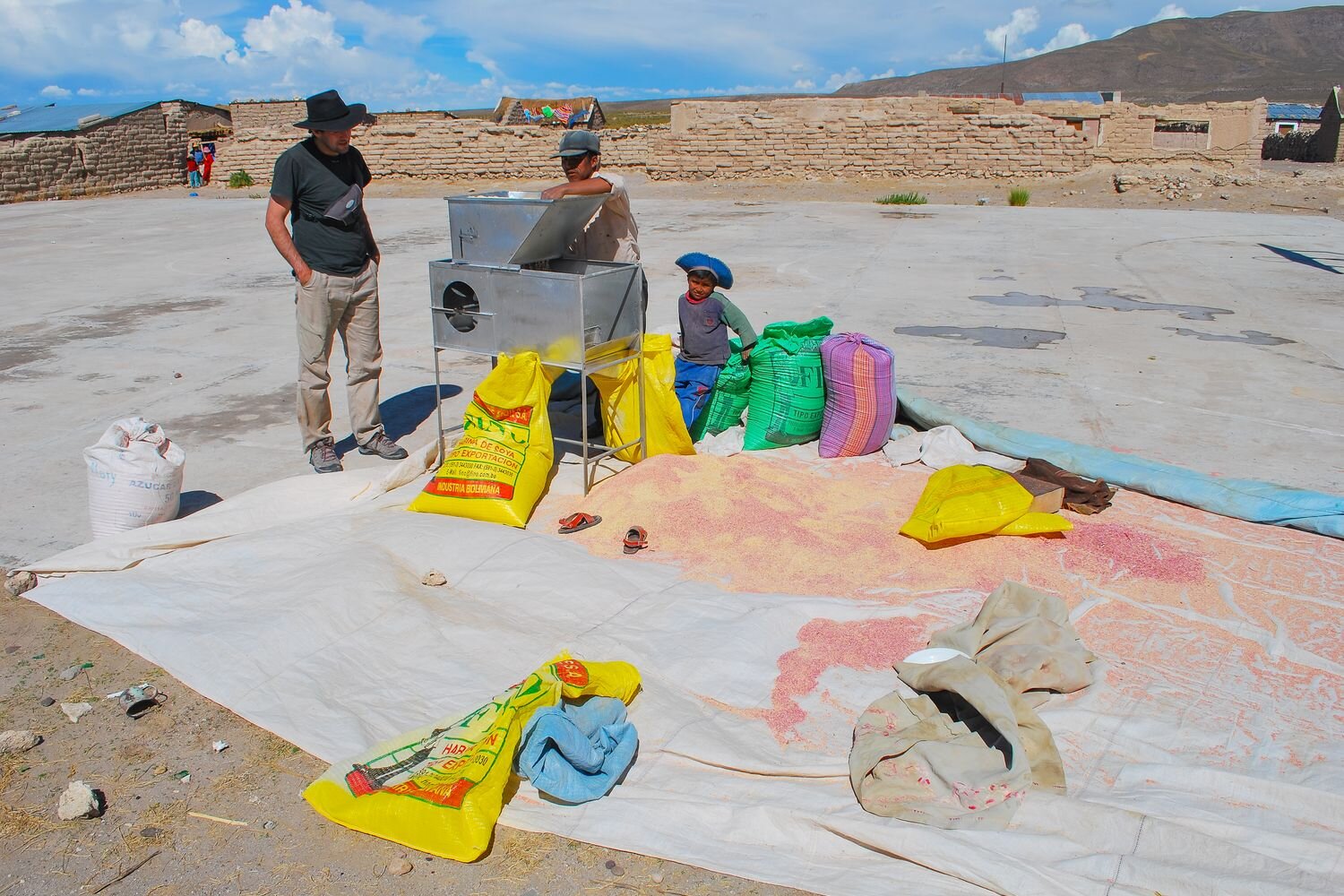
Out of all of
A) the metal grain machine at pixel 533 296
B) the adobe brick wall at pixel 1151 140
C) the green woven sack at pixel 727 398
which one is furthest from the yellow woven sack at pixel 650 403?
the adobe brick wall at pixel 1151 140

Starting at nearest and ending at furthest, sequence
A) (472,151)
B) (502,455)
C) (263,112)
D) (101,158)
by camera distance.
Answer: (502,455)
(101,158)
(472,151)
(263,112)

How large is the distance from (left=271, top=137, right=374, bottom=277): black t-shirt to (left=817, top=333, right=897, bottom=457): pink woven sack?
2466 mm

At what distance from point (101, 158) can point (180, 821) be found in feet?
93.3

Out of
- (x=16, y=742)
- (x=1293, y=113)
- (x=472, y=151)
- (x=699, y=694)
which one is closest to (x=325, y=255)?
(x=16, y=742)

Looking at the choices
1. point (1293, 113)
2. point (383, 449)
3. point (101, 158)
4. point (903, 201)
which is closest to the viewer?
point (383, 449)

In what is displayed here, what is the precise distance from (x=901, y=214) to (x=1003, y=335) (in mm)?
9909

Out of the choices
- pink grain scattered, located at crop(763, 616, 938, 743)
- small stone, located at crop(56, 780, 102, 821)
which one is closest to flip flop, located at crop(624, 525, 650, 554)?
pink grain scattered, located at crop(763, 616, 938, 743)

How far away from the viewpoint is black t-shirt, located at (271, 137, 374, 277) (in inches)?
189

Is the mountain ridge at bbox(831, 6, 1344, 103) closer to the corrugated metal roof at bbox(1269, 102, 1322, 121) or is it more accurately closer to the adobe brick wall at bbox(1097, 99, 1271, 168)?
the corrugated metal roof at bbox(1269, 102, 1322, 121)

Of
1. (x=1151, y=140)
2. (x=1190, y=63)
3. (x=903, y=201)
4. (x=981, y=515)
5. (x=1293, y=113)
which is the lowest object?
(x=981, y=515)

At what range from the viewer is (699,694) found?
121 inches

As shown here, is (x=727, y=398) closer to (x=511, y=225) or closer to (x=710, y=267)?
(x=710, y=267)

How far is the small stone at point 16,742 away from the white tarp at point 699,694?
0.43 m

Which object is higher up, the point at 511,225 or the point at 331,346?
the point at 511,225
